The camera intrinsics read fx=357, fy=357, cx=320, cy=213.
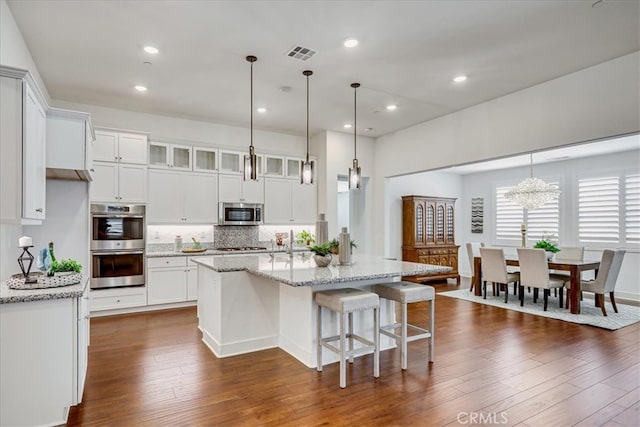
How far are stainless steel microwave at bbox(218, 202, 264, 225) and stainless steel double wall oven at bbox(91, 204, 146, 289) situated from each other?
4.12 feet

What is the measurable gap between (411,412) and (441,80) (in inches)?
150

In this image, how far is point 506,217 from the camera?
866 centimetres

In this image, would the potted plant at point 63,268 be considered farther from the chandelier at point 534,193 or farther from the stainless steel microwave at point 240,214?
the chandelier at point 534,193

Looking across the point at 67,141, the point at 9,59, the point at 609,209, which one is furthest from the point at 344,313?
the point at 609,209

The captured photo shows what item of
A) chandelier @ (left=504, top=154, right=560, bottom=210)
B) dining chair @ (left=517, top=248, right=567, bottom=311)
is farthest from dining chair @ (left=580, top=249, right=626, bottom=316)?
chandelier @ (left=504, top=154, right=560, bottom=210)

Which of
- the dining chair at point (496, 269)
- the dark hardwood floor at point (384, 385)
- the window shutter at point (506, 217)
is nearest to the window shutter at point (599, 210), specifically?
the window shutter at point (506, 217)

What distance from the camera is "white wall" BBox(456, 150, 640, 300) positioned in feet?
21.7

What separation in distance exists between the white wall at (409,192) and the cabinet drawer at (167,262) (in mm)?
3886

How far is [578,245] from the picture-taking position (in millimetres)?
7254

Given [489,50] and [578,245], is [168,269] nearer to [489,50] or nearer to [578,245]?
[489,50]

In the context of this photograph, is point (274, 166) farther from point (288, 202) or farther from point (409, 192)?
point (409, 192)

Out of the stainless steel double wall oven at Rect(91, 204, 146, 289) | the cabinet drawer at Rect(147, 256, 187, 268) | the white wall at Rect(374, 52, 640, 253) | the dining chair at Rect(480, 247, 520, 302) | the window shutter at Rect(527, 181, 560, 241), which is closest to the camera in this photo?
the white wall at Rect(374, 52, 640, 253)

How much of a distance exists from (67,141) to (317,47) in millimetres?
2490

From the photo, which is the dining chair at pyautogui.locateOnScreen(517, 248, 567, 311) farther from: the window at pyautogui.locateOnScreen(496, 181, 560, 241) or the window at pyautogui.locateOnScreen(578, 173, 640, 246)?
the window at pyautogui.locateOnScreen(578, 173, 640, 246)
